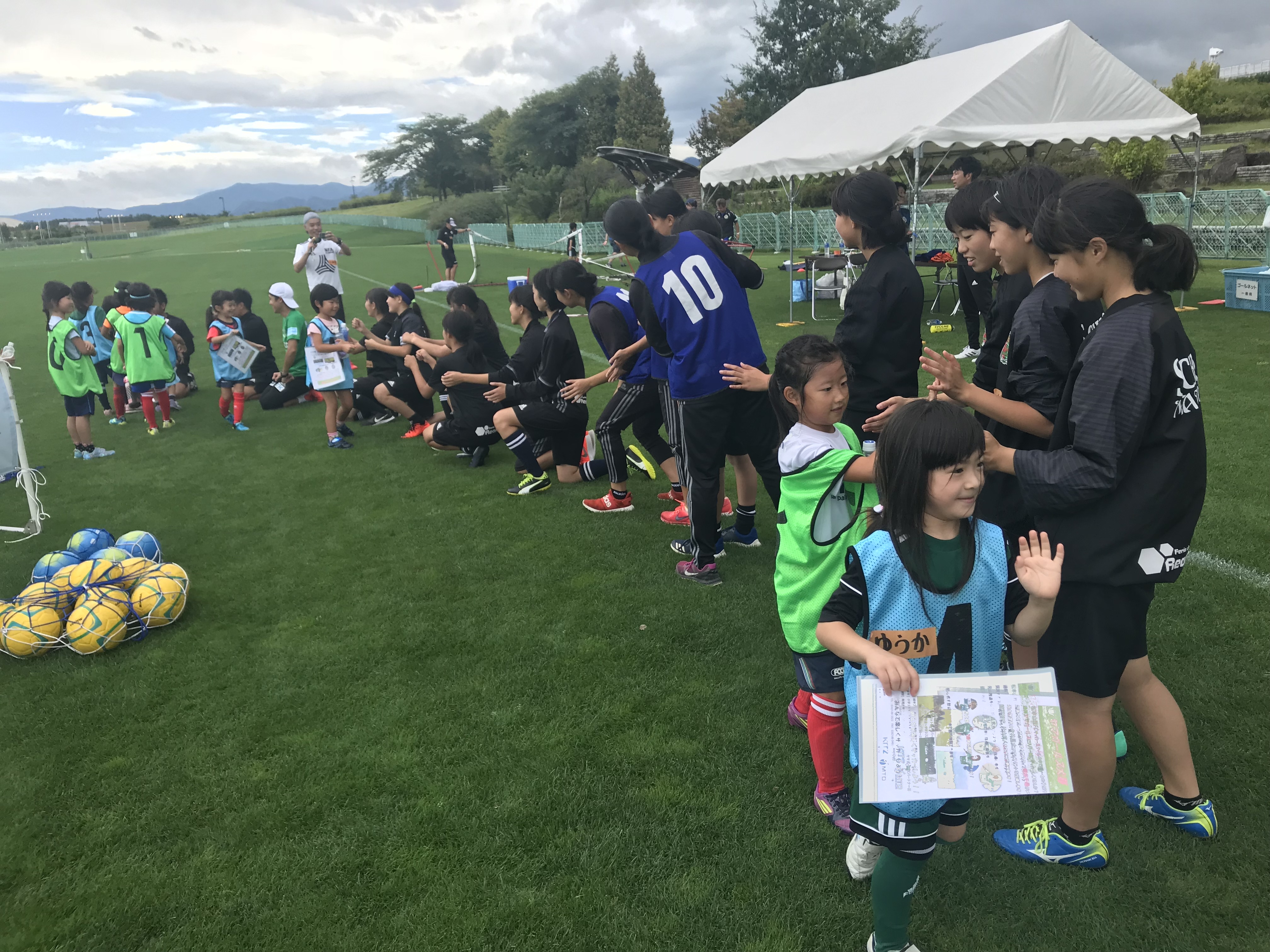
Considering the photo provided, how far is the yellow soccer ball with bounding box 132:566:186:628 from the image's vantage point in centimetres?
442

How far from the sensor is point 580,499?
622 cm

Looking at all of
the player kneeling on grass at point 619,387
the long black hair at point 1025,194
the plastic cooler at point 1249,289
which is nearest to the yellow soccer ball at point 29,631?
the player kneeling on grass at point 619,387

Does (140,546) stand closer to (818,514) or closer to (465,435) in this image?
(465,435)

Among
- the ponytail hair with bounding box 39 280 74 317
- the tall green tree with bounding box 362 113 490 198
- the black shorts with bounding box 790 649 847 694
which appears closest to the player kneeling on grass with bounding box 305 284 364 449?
the ponytail hair with bounding box 39 280 74 317

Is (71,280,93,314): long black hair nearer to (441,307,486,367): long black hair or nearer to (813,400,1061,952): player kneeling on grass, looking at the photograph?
(441,307,486,367): long black hair

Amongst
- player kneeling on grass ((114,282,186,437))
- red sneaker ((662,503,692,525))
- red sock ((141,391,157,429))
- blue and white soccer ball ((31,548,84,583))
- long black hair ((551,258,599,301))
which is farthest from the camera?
red sock ((141,391,157,429))

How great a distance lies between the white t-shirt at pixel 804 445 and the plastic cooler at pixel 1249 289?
465 inches

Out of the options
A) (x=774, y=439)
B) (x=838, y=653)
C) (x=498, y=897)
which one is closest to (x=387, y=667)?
(x=498, y=897)

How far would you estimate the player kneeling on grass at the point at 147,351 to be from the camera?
8.39m

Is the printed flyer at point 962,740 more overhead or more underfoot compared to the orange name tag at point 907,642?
more underfoot

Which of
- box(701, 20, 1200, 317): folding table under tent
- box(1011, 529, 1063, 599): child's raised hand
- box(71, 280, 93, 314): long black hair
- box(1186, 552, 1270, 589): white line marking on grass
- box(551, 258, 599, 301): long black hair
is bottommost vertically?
box(1186, 552, 1270, 589): white line marking on grass

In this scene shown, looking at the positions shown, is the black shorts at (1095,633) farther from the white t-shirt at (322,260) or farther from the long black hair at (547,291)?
the white t-shirt at (322,260)

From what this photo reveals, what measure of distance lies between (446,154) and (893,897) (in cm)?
9153

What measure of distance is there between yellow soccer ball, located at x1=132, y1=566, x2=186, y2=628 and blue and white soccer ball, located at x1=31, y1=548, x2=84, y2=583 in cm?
58
